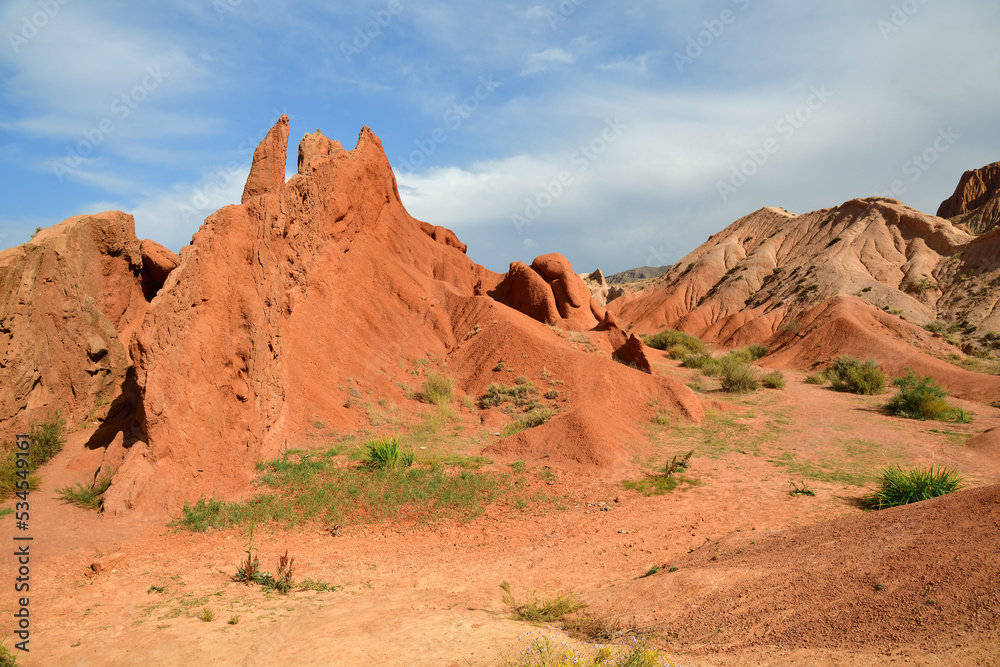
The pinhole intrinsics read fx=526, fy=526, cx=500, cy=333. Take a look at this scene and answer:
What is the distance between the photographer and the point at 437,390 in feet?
58.5

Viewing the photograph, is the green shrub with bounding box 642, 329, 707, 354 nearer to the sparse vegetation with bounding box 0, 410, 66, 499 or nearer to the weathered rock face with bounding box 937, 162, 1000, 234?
the sparse vegetation with bounding box 0, 410, 66, 499

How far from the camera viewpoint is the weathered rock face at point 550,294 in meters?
27.5

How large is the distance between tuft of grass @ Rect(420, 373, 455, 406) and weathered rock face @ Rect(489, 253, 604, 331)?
10.1 m

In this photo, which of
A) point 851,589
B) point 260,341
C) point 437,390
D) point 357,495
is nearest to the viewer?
point 851,589

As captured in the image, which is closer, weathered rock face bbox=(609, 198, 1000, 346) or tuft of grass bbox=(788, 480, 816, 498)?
tuft of grass bbox=(788, 480, 816, 498)

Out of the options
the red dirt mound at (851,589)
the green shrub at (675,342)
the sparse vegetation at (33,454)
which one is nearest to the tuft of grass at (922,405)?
the red dirt mound at (851,589)

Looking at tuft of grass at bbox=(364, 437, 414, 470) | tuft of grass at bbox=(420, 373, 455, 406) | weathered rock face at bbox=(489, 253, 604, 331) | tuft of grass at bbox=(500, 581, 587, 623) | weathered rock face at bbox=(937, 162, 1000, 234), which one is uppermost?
weathered rock face at bbox=(937, 162, 1000, 234)

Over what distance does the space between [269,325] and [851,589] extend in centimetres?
1165

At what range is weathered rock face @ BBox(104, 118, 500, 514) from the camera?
380 inches

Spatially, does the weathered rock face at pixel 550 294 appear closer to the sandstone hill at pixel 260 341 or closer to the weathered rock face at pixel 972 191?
the sandstone hill at pixel 260 341

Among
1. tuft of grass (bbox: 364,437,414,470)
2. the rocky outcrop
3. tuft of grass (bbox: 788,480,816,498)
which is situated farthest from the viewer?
the rocky outcrop

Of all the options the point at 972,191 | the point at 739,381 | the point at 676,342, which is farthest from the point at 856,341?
the point at 972,191

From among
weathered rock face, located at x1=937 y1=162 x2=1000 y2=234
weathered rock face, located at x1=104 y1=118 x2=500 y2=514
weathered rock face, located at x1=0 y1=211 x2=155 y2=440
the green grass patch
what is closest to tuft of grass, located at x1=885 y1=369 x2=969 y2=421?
the green grass patch

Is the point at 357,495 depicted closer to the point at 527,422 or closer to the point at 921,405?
the point at 527,422
